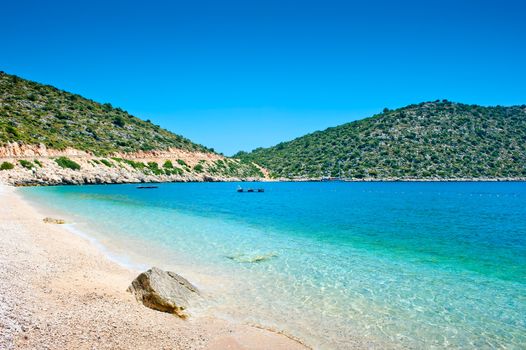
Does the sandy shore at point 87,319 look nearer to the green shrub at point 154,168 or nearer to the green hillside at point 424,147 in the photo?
the green shrub at point 154,168

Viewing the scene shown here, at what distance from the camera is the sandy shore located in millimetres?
6770

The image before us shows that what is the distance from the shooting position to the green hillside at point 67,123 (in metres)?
71.1

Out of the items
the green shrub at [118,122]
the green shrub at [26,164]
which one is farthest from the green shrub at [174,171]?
the green shrub at [26,164]

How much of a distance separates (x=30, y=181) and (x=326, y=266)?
61356 mm

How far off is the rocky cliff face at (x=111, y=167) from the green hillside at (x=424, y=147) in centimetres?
3254

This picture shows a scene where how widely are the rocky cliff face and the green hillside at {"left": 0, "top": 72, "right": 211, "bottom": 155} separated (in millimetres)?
1851

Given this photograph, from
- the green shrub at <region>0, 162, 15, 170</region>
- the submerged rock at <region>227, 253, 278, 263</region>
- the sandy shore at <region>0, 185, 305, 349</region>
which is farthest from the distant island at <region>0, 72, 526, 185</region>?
the sandy shore at <region>0, 185, 305, 349</region>

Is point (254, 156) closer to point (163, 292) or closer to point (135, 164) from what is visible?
point (135, 164)

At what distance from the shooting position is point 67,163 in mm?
68375

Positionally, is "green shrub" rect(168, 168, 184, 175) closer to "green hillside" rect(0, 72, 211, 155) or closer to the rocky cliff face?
the rocky cliff face

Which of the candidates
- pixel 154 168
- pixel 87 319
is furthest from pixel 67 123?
pixel 87 319

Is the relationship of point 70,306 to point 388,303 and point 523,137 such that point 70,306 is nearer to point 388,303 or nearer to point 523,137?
point 388,303

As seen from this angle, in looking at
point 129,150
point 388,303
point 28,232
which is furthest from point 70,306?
point 129,150

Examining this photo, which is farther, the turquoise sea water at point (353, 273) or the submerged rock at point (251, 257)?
the submerged rock at point (251, 257)
